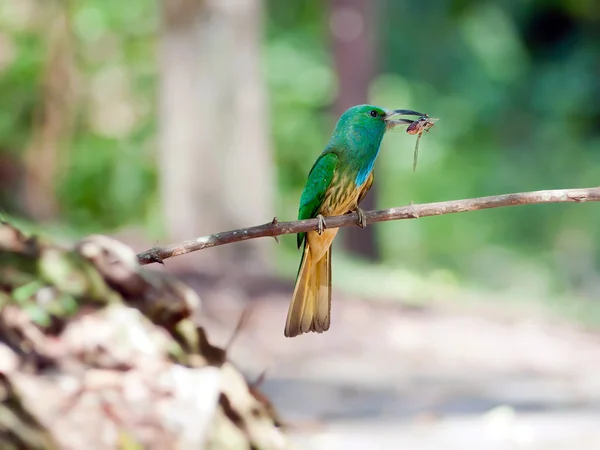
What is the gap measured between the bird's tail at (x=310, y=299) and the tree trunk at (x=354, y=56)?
332 inches

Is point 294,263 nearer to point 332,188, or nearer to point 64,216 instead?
point 64,216

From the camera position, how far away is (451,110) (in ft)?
54.3

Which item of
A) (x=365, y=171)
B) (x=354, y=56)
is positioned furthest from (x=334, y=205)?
(x=354, y=56)

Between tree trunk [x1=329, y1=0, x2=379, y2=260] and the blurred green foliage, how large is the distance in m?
2.33

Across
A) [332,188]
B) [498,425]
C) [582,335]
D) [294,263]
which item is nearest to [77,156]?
[294,263]

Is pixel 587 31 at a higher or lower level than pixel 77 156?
higher

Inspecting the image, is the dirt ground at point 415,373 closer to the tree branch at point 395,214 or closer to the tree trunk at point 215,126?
the tree trunk at point 215,126

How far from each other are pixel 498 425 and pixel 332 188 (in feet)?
6.86

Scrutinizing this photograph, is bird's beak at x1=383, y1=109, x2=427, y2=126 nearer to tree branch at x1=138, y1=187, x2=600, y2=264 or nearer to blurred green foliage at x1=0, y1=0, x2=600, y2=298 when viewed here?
tree branch at x1=138, y1=187, x2=600, y2=264

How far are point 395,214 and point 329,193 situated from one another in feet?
2.72

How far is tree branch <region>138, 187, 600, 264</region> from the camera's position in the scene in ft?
7.00

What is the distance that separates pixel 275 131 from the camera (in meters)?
14.3

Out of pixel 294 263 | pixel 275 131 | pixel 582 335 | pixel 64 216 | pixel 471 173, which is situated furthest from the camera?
pixel 471 173

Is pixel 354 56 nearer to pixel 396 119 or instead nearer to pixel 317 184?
pixel 317 184
